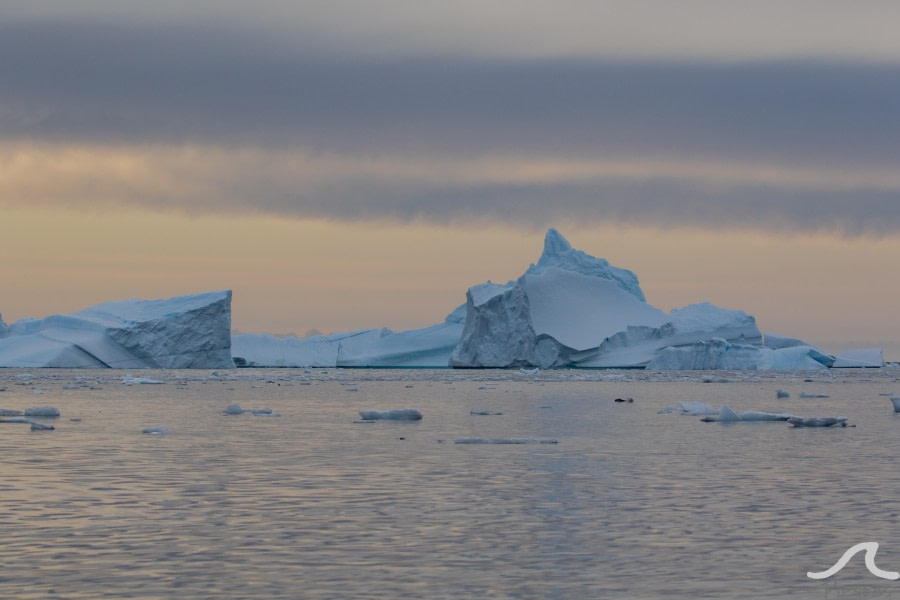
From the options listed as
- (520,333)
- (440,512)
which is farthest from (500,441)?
(520,333)

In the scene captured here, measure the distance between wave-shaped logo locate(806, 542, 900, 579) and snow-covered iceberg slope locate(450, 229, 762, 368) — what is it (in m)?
59.0

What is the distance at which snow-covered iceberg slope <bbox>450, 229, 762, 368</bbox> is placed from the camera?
2778 inches

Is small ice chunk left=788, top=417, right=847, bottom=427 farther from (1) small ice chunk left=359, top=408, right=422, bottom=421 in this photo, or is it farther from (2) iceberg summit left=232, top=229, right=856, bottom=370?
(2) iceberg summit left=232, top=229, right=856, bottom=370

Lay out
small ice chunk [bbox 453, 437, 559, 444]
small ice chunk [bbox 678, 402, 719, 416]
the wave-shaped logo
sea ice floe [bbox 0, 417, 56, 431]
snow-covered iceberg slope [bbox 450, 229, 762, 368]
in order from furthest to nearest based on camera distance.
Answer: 1. snow-covered iceberg slope [bbox 450, 229, 762, 368]
2. small ice chunk [bbox 678, 402, 719, 416]
3. sea ice floe [bbox 0, 417, 56, 431]
4. small ice chunk [bbox 453, 437, 559, 444]
5. the wave-shaped logo

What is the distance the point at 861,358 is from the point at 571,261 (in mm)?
23260

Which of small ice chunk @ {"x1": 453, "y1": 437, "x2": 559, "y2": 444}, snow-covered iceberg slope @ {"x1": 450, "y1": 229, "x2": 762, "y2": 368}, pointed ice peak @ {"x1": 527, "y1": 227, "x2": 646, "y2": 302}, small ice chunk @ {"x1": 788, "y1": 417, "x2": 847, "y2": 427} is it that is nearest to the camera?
small ice chunk @ {"x1": 453, "y1": 437, "x2": 559, "y2": 444}

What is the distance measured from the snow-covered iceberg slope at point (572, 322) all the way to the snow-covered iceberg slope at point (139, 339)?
13.6 m

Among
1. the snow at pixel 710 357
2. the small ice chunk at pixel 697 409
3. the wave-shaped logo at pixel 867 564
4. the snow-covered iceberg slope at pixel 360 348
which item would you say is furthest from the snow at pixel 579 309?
the wave-shaped logo at pixel 867 564

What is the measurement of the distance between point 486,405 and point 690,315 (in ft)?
155

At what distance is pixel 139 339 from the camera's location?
230 ft

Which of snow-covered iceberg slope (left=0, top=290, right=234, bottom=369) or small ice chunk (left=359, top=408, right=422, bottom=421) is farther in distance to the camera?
snow-covered iceberg slope (left=0, top=290, right=234, bottom=369)

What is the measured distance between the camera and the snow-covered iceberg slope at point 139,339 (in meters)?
69.4

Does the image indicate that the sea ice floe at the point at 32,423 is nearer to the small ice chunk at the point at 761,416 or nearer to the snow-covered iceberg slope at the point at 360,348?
the small ice chunk at the point at 761,416

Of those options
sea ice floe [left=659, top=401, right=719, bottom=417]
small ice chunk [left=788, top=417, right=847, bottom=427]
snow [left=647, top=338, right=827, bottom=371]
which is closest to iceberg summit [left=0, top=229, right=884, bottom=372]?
snow [left=647, top=338, right=827, bottom=371]
